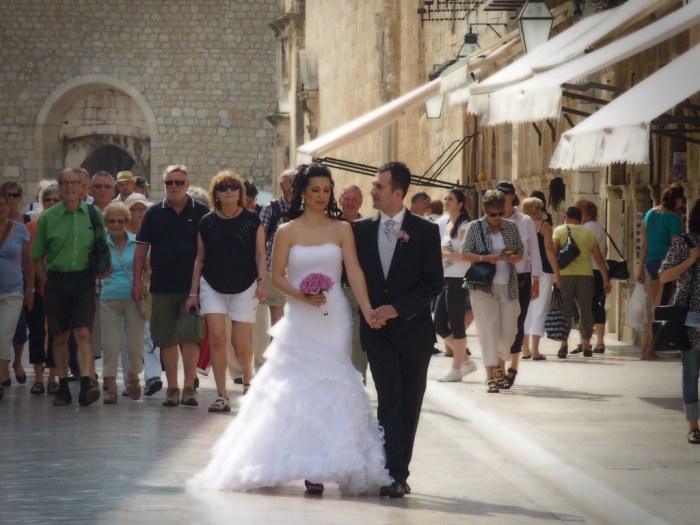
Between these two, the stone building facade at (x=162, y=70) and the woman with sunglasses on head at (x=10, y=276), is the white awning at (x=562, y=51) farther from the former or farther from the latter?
the stone building facade at (x=162, y=70)

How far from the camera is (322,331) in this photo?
877cm

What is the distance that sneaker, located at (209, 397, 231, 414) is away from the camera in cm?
1203

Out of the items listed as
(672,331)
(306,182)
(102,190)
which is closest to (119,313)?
(102,190)

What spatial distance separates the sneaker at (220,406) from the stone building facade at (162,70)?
120 feet

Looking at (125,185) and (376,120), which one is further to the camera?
(376,120)

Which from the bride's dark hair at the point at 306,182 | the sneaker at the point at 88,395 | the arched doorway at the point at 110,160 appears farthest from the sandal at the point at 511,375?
the arched doorway at the point at 110,160

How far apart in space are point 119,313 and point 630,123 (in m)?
4.17

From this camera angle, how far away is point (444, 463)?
9828mm

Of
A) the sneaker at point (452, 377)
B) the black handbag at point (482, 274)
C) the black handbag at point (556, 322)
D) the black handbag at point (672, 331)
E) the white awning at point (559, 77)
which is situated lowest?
the sneaker at point (452, 377)

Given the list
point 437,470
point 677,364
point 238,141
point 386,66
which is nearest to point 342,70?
point 386,66

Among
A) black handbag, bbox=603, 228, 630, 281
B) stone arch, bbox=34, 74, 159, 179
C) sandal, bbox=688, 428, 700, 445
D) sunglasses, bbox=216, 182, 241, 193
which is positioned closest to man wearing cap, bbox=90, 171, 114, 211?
sunglasses, bbox=216, 182, 241, 193

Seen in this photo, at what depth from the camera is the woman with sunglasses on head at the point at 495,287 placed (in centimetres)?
1327

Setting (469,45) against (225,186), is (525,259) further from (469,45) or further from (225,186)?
(469,45)

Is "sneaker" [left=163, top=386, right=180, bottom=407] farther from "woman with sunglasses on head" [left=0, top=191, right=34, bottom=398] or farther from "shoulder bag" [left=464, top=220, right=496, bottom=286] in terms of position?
"shoulder bag" [left=464, top=220, right=496, bottom=286]
